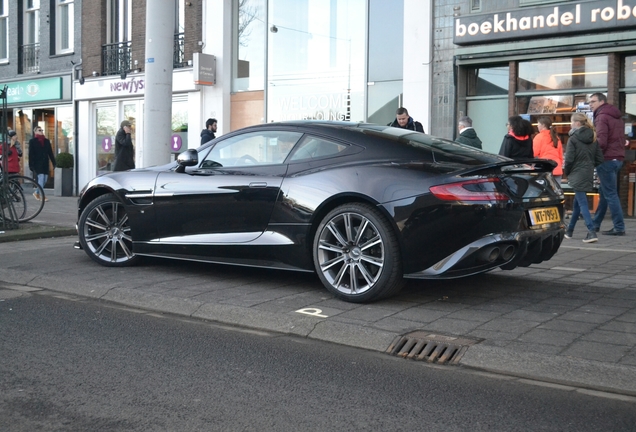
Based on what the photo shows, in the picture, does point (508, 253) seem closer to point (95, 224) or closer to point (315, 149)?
point (315, 149)

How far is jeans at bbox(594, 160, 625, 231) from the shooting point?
35.5ft

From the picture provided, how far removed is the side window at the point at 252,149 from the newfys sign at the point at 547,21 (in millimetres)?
8831

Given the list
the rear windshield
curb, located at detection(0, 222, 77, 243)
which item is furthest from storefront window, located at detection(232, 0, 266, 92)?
the rear windshield

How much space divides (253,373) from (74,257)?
4729 mm

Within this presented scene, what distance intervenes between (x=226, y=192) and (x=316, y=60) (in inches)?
476

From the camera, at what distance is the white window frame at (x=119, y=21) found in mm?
22906

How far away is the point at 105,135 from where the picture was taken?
926 inches

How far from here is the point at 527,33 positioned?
14.4m

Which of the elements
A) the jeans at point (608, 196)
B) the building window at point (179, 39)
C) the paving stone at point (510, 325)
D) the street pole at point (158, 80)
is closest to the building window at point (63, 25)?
the building window at point (179, 39)

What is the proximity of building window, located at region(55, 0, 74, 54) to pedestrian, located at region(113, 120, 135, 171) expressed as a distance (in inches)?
435

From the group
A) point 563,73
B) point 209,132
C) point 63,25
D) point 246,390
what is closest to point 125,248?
point 246,390

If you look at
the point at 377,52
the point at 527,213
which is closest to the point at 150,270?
the point at 527,213

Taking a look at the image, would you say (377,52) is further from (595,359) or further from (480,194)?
(595,359)

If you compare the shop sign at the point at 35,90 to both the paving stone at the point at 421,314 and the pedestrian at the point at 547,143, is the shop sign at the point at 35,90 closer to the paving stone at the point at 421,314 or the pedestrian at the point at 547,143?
the pedestrian at the point at 547,143
